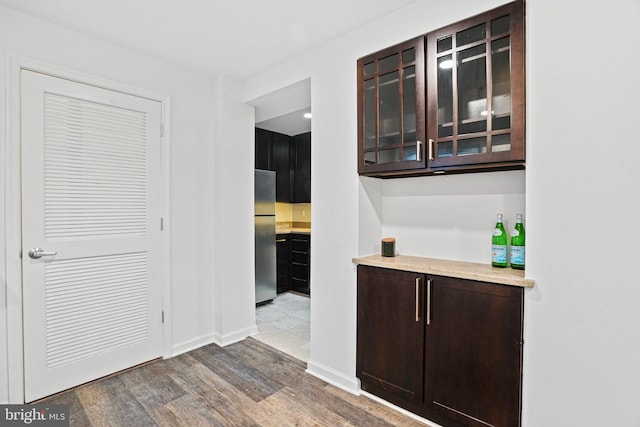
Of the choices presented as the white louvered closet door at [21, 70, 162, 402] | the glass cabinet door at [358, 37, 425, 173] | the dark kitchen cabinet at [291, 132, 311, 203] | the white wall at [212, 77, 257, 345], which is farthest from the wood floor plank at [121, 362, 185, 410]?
the dark kitchen cabinet at [291, 132, 311, 203]

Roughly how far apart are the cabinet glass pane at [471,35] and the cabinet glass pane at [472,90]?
0.05m

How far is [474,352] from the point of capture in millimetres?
1660

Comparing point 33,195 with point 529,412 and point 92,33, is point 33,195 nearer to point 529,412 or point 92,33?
point 92,33

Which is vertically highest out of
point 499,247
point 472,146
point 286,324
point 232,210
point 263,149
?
point 263,149

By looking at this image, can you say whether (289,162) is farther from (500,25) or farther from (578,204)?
(578,204)

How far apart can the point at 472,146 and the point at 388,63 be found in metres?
0.80

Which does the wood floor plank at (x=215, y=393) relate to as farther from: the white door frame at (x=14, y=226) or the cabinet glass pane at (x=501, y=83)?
the cabinet glass pane at (x=501, y=83)

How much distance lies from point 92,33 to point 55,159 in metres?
0.96

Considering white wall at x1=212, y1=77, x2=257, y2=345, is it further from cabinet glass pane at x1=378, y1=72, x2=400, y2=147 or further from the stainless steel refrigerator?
cabinet glass pane at x1=378, y1=72, x2=400, y2=147

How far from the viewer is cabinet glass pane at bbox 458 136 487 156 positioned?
1.64 m

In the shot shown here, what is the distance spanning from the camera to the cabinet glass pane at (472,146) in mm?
1645

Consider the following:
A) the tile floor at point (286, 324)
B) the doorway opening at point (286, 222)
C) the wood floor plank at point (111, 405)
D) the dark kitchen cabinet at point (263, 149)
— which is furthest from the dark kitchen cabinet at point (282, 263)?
the wood floor plank at point (111, 405)

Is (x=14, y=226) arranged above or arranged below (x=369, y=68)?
below

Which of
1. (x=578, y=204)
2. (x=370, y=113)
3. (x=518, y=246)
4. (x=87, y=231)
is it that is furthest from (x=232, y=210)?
(x=578, y=204)
